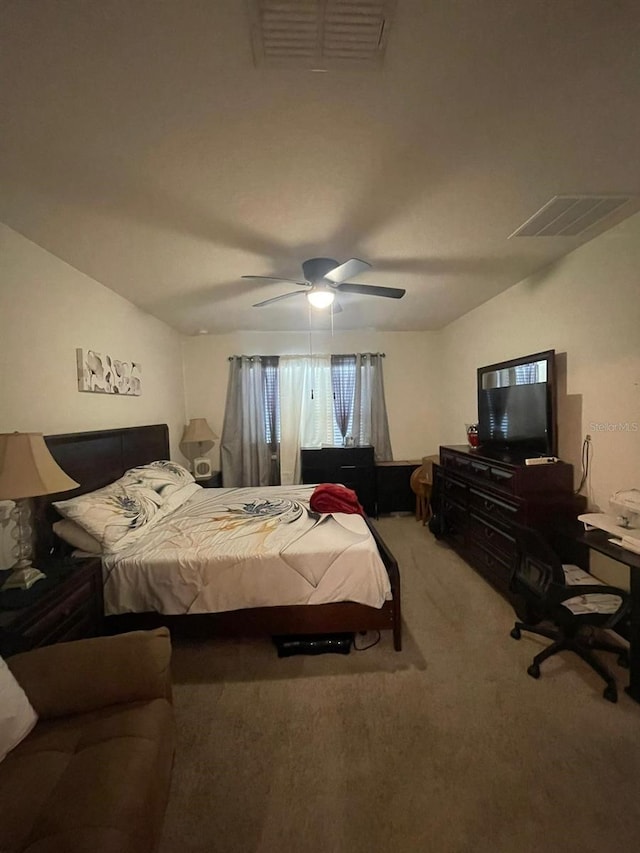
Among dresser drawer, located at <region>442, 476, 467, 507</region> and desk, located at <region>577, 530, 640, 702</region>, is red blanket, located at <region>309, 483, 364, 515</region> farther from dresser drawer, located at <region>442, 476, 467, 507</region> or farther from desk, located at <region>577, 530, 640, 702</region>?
desk, located at <region>577, 530, 640, 702</region>

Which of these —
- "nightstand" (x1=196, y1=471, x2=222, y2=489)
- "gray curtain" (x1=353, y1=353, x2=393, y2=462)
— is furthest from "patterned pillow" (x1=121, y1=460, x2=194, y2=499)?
"gray curtain" (x1=353, y1=353, x2=393, y2=462)

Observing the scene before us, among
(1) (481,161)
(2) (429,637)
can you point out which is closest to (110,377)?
(1) (481,161)

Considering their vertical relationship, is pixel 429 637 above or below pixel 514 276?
below

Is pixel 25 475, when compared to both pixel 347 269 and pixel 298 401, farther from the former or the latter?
pixel 298 401

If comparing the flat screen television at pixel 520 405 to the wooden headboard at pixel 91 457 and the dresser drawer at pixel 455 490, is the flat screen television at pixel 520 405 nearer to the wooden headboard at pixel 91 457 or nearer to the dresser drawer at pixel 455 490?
the dresser drawer at pixel 455 490

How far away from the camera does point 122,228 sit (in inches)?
77.1

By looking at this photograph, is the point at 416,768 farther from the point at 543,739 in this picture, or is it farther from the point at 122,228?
the point at 122,228

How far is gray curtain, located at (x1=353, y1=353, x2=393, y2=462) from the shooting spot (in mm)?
4641

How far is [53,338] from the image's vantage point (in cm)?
220

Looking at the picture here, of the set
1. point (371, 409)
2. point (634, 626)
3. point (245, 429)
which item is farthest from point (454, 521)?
point (245, 429)

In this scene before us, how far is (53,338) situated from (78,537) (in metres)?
1.29

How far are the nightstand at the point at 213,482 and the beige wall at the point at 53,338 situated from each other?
42.6 inches

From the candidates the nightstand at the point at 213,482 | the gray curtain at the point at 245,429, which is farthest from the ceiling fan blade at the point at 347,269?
the nightstand at the point at 213,482

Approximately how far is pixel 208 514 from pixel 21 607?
1.23 m
